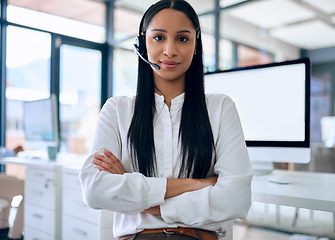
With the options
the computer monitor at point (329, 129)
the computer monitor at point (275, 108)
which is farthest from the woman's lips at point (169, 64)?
the computer monitor at point (329, 129)

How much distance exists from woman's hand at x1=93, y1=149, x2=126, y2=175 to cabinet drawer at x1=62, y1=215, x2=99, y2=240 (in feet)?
2.49

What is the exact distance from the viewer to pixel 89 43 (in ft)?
17.3

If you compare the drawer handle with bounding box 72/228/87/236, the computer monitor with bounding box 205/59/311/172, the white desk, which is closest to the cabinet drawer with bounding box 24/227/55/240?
the white desk

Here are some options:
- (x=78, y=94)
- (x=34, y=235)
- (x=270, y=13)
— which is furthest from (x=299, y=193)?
(x=270, y=13)

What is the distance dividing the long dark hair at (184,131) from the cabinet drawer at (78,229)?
79 cm

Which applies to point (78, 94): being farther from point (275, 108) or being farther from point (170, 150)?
point (170, 150)

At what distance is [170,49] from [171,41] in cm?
3

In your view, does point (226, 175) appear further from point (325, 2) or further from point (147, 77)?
point (325, 2)

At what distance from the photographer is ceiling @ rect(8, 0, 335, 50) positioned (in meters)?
4.62

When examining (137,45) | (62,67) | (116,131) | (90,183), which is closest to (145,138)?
(116,131)

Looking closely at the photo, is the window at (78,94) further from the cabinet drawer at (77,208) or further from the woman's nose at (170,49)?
the woman's nose at (170,49)

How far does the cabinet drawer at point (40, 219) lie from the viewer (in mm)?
1986

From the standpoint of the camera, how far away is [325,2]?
5.59 meters

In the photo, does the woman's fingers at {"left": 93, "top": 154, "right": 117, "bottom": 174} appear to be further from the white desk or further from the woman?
the white desk
